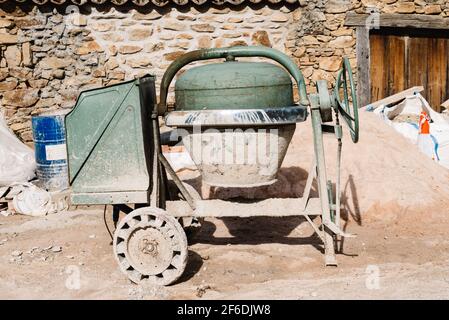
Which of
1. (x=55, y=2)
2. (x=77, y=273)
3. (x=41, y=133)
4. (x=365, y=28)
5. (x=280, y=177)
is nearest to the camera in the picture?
(x=77, y=273)

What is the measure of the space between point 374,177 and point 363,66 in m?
3.02

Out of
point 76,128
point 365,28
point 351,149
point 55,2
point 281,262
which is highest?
point 55,2

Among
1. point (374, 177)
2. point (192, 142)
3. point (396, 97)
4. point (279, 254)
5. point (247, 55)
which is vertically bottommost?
point (279, 254)

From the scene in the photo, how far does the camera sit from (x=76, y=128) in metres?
3.68

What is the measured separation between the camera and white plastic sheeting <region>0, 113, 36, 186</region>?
5965mm

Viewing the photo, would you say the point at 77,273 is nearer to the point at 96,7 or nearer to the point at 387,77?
the point at 96,7

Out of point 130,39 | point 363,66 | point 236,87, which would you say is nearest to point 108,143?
point 236,87

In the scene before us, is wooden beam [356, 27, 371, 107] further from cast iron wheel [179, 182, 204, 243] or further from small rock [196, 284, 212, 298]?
small rock [196, 284, 212, 298]

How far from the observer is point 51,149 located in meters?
5.95

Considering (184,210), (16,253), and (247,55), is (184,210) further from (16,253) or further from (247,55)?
(16,253)

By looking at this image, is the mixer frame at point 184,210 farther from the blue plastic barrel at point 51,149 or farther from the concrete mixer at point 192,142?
the blue plastic barrel at point 51,149

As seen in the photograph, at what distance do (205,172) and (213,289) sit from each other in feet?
2.70

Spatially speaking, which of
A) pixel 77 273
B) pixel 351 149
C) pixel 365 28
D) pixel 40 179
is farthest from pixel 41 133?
pixel 365 28

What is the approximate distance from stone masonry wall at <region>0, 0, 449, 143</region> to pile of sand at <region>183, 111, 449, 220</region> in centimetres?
199
